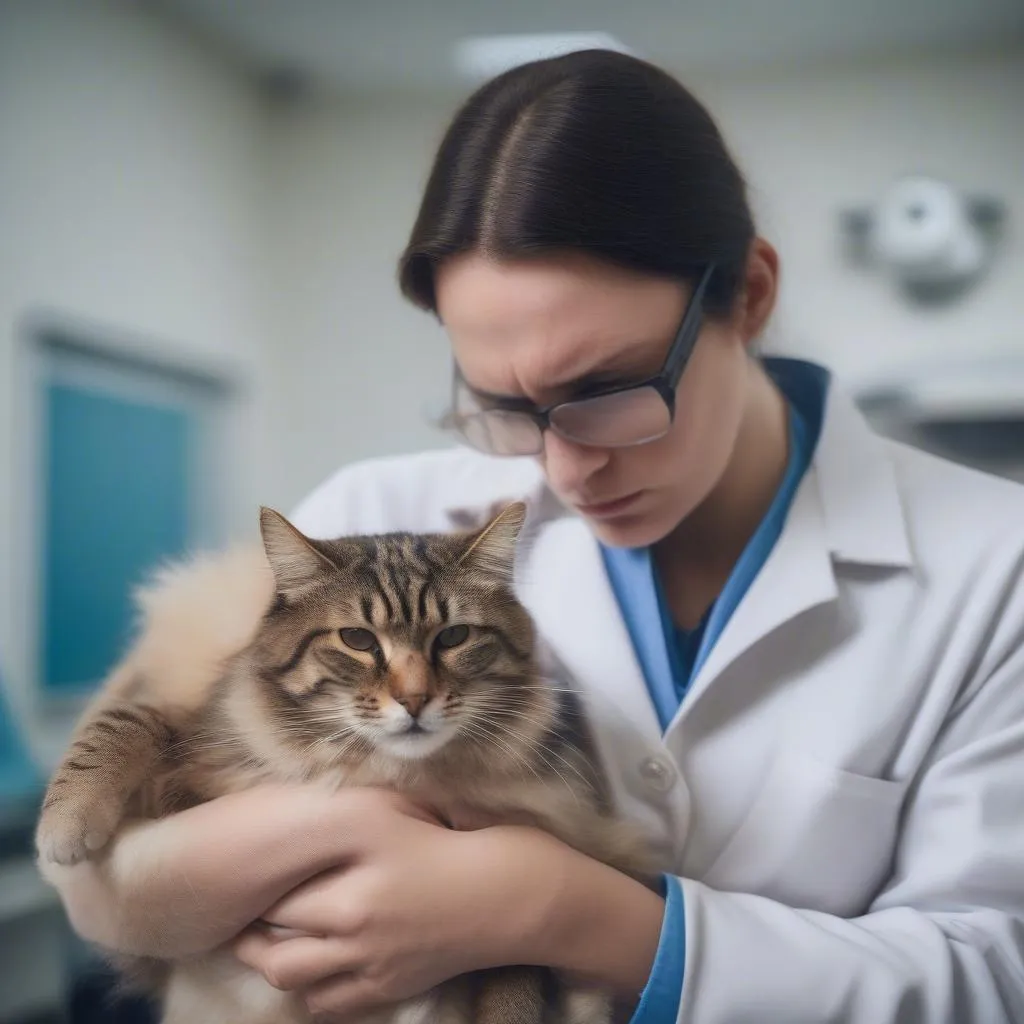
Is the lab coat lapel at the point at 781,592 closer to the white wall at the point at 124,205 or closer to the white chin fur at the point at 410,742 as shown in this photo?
the white chin fur at the point at 410,742

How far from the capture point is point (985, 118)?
125 centimetres

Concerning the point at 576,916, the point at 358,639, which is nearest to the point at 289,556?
the point at 358,639

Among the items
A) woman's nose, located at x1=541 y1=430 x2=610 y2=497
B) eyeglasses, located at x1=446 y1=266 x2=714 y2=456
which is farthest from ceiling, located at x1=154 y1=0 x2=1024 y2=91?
woman's nose, located at x1=541 y1=430 x2=610 y2=497

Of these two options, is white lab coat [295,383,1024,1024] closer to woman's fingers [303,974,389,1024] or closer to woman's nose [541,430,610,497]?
woman's nose [541,430,610,497]

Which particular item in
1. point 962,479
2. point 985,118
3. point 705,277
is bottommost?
point 962,479

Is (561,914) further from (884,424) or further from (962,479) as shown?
(884,424)

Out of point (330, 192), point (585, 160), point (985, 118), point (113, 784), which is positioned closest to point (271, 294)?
point (330, 192)

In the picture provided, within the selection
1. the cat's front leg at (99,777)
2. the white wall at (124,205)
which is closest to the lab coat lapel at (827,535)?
the cat's front leg at (99,777)

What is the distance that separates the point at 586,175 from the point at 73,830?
0.72m

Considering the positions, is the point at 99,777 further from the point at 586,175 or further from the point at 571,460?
the point at 586,175

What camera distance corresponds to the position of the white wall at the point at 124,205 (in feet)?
4.42

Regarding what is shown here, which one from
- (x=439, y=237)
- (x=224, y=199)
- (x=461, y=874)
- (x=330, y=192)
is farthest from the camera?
(x=224, y=199)

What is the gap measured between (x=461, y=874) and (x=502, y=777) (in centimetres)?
13

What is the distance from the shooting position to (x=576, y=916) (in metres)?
0.80
